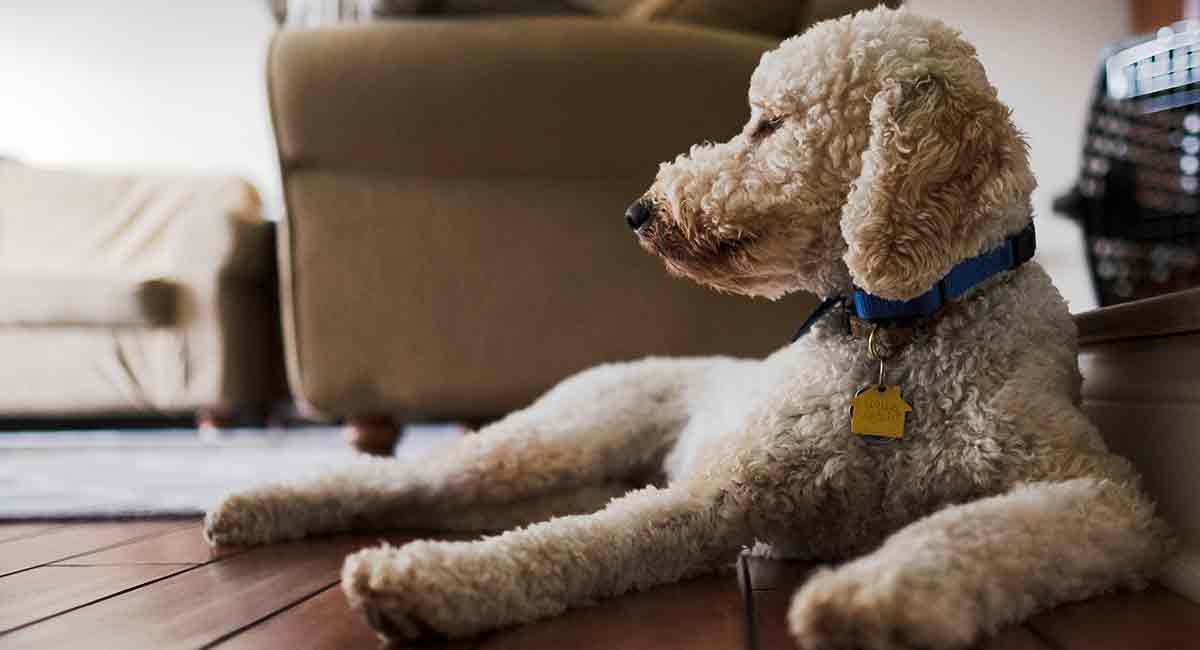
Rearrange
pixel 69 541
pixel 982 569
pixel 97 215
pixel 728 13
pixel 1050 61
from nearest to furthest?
pixel 982 569 < pixel 69 541 < pixel 728 13 < pixel 97 215 < pixel 1050 61

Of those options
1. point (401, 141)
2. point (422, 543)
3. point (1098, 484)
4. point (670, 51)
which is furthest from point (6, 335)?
point (1098, 484)

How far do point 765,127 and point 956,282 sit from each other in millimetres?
316

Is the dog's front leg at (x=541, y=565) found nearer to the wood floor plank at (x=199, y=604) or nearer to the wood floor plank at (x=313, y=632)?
the wood floor plank at (x=313, y=632)

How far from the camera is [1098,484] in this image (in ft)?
3.09

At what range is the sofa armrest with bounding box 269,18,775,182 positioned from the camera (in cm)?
203

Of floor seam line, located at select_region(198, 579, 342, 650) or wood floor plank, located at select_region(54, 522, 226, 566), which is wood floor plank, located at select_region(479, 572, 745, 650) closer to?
floor seam line, located at select_region(198, 579, 342, 650)

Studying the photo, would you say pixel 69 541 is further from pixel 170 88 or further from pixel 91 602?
pixel 170 88

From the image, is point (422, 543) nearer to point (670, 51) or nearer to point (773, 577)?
point (773, 577)

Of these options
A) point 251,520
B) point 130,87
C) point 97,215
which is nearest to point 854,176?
point 251,520

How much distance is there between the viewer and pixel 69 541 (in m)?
1.53

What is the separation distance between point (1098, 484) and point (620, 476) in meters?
0.80

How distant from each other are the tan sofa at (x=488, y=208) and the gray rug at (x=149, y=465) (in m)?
0.27

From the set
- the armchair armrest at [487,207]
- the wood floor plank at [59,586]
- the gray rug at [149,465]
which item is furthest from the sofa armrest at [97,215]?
the wood floor plank at [59,586]

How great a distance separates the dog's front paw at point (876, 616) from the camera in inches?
26.3
